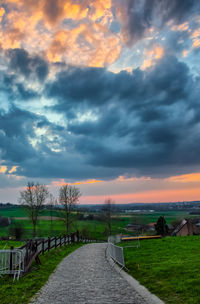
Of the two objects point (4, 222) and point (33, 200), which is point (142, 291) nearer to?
point (33, 200)

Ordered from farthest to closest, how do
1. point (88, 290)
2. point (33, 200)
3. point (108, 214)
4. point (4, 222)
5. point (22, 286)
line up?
point (4, 222), point (108, 214), point (33, 200), point (22, 286), point (88, 290)

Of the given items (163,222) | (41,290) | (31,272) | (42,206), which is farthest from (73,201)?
(41,290)

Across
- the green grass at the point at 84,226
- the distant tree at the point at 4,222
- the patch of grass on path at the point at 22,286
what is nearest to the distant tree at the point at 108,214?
the green grass at the point at 84,226

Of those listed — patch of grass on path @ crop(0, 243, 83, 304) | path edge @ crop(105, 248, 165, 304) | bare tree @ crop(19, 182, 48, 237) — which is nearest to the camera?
path edge @ crop(105, 248, 165, 304)

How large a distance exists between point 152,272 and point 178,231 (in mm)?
52910

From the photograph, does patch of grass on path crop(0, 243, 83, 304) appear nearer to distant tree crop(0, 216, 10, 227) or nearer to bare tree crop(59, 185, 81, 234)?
bare tree crop(59, 185, 81, 234)

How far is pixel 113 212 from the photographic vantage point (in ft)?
275

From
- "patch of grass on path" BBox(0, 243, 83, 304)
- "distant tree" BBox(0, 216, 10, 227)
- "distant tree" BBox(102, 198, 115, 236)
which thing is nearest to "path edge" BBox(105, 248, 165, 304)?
"patch of grass on path" BBox(0, 243, 83, 304)

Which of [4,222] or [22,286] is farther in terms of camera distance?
[4,222]

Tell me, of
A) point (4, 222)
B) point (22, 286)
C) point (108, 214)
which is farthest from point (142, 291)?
point (4, 222)

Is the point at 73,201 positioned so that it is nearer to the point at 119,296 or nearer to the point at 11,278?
the point at 11,278

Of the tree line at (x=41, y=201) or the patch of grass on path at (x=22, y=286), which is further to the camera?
the tree line at (x=41, y=201)

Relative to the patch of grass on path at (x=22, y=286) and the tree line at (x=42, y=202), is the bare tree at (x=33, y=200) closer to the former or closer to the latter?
the tree line at (x=42, y=202)

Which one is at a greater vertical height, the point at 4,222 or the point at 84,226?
the point at 4,222
